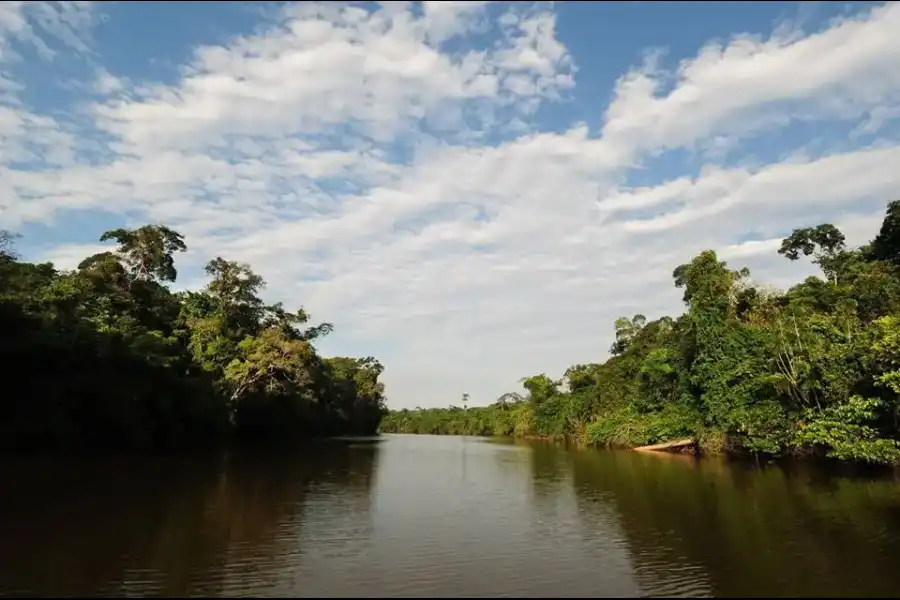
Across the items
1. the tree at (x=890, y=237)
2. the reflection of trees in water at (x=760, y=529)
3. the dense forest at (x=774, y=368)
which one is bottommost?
the reflection of trees in water at (x=760, y=529)

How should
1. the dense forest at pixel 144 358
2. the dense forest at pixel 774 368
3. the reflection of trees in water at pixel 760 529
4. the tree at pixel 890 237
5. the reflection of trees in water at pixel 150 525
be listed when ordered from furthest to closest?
the tree at pixel 890 237 → the dense forest at pixel 144 358 → the dense forest at pixel 774 368 → the reflection of trees in water at pixel 760 529 → the reflection of trees in water at pixel 150 525

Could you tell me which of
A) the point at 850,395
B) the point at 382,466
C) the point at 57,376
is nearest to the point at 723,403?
the point at 850,395

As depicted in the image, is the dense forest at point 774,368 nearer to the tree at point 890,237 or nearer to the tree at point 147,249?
the tree at point 890,237

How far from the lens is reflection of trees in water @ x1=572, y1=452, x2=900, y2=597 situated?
1020 cm

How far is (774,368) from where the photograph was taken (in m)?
30.0

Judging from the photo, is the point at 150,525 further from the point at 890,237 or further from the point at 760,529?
the point at 890,237

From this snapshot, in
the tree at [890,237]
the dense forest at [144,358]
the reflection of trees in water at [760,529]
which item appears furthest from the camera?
the tree at [890,237]

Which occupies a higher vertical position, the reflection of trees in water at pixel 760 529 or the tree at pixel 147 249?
the tree at pixel 147 249

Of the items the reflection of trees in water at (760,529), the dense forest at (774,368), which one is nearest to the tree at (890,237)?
the dense forest at (774,368)

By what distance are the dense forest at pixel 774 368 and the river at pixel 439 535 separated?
2.59 metres

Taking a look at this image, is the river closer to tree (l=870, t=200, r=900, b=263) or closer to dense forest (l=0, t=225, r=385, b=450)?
dense forest (l=0, t=225, r=385, b=450)

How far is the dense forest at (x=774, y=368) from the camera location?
76.9ft

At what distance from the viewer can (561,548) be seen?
12.6 meters

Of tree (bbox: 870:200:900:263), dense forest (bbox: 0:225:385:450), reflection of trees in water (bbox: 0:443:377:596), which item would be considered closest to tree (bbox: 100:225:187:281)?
dense forest (bbox: 0:225:385:450)
